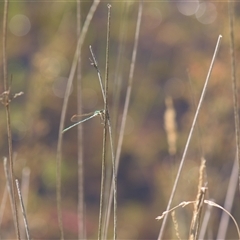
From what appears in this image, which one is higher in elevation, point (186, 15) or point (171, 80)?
A: point (186, 15)

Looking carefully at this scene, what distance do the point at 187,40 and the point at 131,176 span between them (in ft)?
3.62

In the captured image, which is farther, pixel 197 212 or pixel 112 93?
pixel 112 93

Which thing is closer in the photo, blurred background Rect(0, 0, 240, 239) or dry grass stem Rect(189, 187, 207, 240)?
dry grass stem Rect(189, 187, 207, 240)

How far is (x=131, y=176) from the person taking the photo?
3938mm

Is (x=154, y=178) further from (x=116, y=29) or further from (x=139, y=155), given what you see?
(x=116, y=29)

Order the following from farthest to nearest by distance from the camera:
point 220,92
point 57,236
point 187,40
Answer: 1. point 187,40
2. point 57,236
3. point 220,92

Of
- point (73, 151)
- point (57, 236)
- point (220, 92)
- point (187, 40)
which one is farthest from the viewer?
point (187, 40)

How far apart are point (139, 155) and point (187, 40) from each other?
0.93m

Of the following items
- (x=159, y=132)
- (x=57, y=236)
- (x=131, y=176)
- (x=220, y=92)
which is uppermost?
(x=220, y=92)

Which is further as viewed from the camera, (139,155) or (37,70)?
(139,155)

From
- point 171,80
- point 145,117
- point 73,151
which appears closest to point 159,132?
point 145,117

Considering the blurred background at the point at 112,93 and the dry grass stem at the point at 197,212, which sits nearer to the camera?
the dry grass stem at the point at 197,212

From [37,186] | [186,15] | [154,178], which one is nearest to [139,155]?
[154,178]

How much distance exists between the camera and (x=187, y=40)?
3.86 meters
